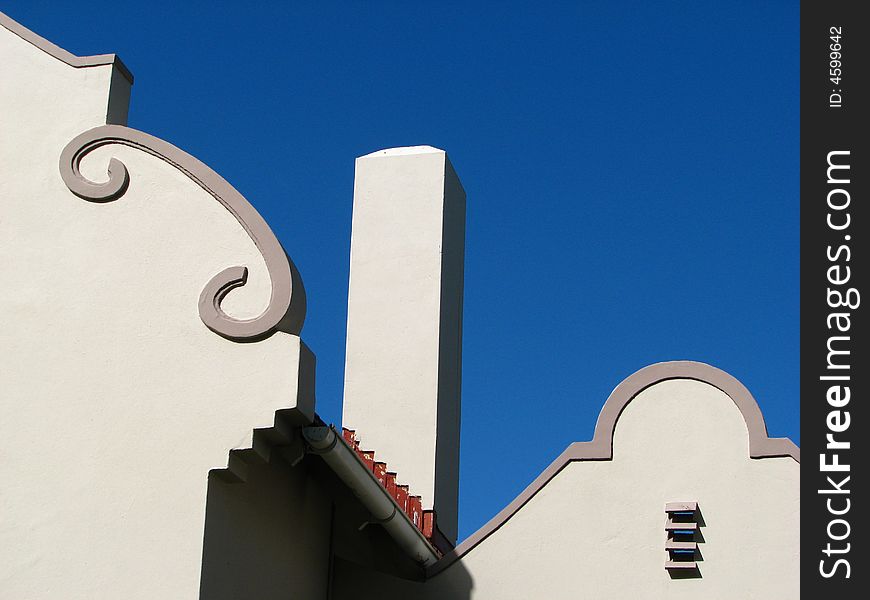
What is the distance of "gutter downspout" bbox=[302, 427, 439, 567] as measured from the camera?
31.0 ft

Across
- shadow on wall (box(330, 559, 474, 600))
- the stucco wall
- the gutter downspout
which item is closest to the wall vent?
the stucco wall

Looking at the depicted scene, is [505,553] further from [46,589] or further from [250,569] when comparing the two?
[46,589]

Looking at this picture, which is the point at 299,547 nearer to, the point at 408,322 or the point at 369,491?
the point at 369,491

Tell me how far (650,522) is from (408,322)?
3.63 meters

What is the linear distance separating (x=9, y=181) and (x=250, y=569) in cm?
323

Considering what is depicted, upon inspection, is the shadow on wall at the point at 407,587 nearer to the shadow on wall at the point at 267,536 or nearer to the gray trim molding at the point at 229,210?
the shadow on wall at the point at 267,536

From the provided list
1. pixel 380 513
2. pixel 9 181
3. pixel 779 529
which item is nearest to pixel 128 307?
pixel 9 181

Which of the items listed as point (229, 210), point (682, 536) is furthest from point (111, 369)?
point (682, 536)

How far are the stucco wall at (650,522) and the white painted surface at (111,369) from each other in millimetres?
2955

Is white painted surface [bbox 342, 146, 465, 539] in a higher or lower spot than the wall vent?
higher

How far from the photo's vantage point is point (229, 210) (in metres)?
9.55
